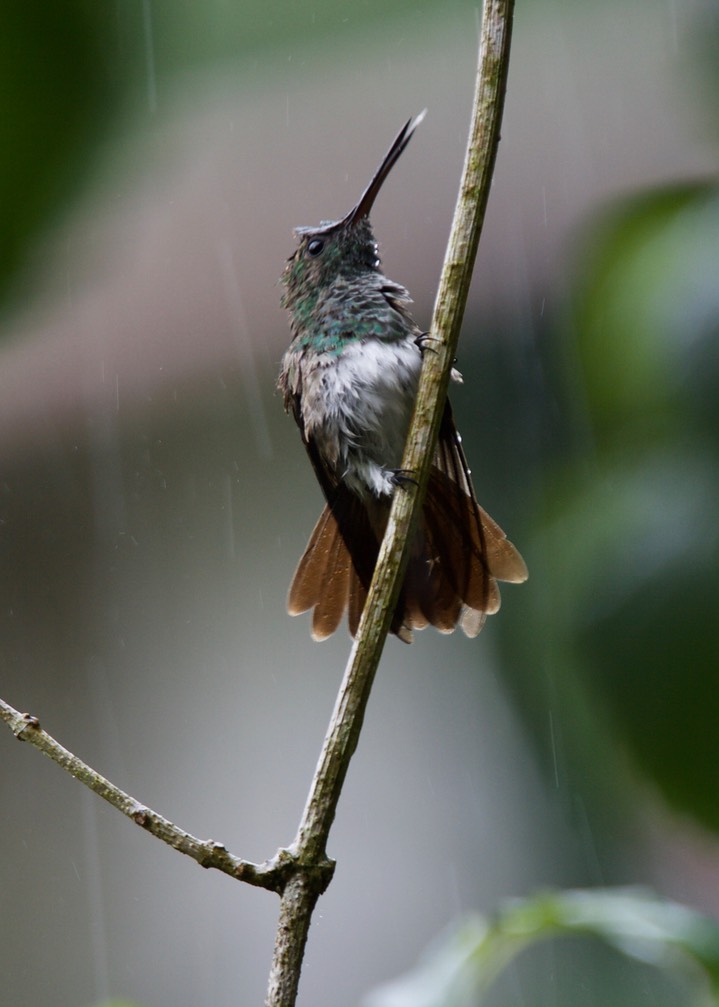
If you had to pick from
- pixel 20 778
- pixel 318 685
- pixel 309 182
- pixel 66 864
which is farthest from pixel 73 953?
pixel 309 182

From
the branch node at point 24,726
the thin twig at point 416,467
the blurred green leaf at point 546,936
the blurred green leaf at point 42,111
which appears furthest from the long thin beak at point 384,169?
the blurred green leaf at point 546,936

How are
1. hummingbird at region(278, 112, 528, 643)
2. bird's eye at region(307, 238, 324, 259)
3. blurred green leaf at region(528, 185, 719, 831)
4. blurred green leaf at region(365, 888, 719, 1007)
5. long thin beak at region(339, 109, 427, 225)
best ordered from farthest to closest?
bird's eye at region(307, 238, 324, 259), hummingbird at region(278, 112, 528, 643), long thin beak at region(339, 109, 427, 225), blurred green leaf at region(528, 185, 719, 831), blurred green leaf at region(365, 888, 719, 1007)

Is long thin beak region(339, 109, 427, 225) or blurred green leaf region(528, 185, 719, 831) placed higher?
long thin beak region(339, 109, 427, 225)

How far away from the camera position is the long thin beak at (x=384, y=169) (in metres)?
1.76

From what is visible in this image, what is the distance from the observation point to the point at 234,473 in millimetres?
3982

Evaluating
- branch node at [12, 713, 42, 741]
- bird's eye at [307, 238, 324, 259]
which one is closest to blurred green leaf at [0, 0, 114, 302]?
bird's eye at [307, 238, 324, 259]

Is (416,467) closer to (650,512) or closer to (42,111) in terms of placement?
(650,512)

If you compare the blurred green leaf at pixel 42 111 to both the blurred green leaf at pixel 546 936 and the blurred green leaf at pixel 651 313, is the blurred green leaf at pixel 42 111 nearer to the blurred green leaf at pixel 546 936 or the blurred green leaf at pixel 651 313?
the blurred green leaf at pixel 651 313

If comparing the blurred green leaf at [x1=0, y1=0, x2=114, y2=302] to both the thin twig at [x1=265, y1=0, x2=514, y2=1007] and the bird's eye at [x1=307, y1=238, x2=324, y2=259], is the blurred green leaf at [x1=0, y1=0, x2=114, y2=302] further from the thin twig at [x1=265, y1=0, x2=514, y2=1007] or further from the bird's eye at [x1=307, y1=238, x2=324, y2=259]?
the thin twig at [x1=265, y1=0, x2=514, y2=1007]

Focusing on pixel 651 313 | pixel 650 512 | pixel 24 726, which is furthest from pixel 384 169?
pixel 24 726

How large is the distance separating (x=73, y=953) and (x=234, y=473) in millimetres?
1878

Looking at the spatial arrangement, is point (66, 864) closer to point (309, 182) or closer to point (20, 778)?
point (20, 778)

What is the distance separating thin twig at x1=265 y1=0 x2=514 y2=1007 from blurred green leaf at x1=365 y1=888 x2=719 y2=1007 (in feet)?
1.17

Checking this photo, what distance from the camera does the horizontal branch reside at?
0.98 metres
